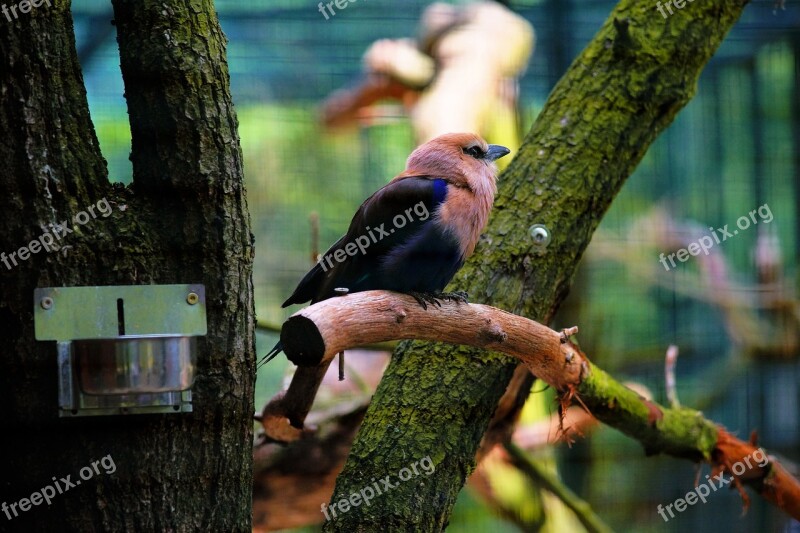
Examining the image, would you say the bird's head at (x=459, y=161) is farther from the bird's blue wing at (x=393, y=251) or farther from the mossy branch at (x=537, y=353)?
the mossy branch at (x=537, y=353)

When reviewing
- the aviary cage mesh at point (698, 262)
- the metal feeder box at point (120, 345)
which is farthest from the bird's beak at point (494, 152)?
the metal feeder box at point (120, 345)

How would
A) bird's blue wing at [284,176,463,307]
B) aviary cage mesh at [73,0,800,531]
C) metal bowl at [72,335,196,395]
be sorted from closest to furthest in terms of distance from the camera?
metal bowl at [72,335,196,395] < bird's blue wing at [284,176,463,307] < aviary cage mesh at [73,0,800,531]

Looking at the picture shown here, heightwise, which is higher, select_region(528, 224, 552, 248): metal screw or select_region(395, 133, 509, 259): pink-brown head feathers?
select_region(395, 133, 509, 259): pink-brown head feathers

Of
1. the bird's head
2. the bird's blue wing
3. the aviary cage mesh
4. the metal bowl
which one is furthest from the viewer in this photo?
the aviary cage mesh

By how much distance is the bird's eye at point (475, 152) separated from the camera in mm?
1948

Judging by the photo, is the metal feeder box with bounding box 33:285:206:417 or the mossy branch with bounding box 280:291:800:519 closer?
the metal feeder box with bounding box 33:285:206:417

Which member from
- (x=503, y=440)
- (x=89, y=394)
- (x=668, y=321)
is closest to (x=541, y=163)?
(x=503, y=440)

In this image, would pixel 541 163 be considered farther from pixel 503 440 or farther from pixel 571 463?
pixel 571 463

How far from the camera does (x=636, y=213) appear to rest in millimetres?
2730

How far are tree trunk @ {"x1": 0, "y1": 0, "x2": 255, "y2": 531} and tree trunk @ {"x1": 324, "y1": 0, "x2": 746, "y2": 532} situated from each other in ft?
1.73

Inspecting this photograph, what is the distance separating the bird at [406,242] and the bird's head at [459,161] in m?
0.02

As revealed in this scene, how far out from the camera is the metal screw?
6.32ft

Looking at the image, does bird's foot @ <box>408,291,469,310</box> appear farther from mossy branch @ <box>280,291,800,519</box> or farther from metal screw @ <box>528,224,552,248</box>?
metal screw @ <box>528,224,552,248</box>

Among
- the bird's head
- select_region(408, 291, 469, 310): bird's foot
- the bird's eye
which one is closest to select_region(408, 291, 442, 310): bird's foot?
select_region(408, 291, 469, 310): bird's foot
